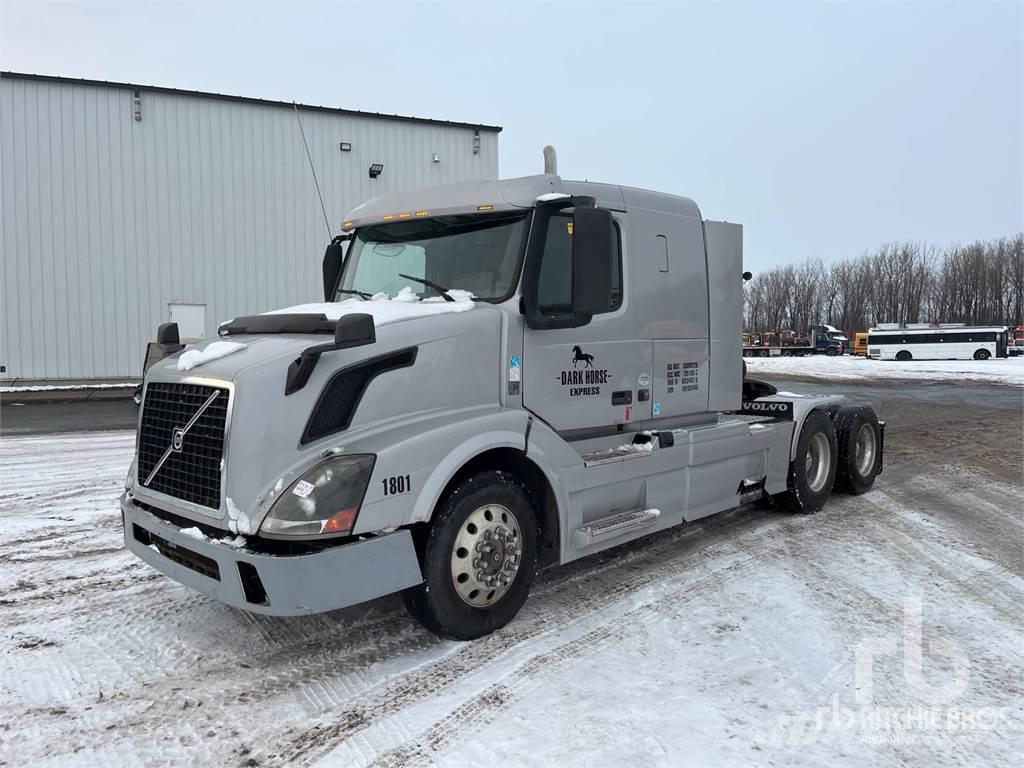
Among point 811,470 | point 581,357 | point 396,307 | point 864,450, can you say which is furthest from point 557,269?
point 864,450

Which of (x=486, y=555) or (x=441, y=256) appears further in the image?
(x=441, y=256)

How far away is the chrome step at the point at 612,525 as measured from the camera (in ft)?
15.4

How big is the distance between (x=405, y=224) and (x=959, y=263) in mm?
100060

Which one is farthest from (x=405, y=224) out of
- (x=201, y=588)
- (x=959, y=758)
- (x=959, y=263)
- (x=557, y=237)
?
(x=959, y=263)

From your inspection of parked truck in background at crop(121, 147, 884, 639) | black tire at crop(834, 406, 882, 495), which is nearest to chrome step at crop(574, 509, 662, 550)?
parked truck in background at crop(121, 147, 884, 639)

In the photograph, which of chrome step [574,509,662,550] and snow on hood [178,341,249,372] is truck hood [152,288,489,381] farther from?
chrome step [574,509,662,550]

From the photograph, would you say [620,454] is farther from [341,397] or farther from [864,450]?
[864,450]

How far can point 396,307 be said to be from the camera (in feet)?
14.5

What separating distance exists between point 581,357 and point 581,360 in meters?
0.02

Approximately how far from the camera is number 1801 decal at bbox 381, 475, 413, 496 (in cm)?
367

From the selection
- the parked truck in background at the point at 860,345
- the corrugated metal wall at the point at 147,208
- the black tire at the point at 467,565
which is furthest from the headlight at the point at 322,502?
the parked truck in background at the point at 860,345

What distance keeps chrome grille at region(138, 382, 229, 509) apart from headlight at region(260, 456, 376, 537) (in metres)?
0.42

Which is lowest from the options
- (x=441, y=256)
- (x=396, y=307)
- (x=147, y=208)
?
(x=396, y=307)

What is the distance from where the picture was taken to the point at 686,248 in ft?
19.8
